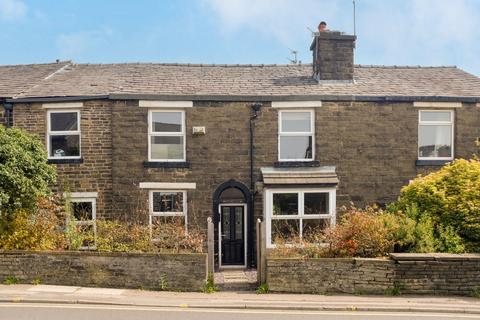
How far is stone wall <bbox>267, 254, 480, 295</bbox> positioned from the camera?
10867mm

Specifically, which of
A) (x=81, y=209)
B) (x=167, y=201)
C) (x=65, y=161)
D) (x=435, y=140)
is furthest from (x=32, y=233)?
(x=435, y=140)

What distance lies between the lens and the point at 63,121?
1546 centimetres

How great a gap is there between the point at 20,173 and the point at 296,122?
28.5ft

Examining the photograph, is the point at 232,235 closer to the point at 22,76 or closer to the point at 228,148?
the point at 228,148

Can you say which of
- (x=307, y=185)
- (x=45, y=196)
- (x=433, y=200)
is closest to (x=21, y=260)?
(x=45, y=196)

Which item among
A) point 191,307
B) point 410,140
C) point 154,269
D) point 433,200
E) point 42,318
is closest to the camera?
point 42,318

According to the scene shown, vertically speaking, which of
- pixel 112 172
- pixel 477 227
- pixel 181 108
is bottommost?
pixel 477 227

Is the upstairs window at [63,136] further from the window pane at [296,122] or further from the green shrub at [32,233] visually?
the window pane at [296,122]

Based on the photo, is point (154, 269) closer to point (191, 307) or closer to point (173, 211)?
point (191, 307)

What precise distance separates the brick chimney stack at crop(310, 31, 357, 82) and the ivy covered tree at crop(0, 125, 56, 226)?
9.84 metres

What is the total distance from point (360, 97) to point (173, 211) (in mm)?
7381

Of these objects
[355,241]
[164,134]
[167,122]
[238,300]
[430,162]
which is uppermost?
[167,122]

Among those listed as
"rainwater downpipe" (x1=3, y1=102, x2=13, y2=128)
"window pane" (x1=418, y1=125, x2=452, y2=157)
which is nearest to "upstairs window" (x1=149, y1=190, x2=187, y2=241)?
"rainwater downpipe" (x1=3, y1=102, x2=13, y2=128)

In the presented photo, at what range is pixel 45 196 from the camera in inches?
510
